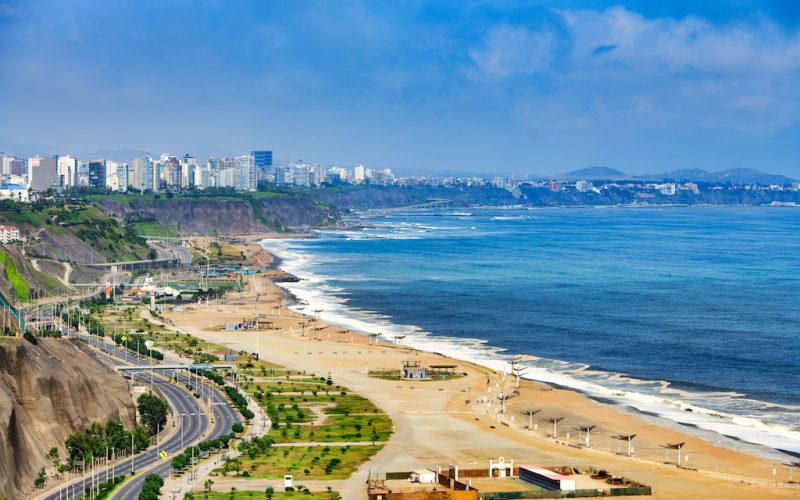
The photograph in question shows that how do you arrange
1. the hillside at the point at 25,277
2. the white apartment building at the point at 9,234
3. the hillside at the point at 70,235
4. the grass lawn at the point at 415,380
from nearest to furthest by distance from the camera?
1. the grass lawn at the point at 415,380
2. the hillside at the point at 25,277
3. the white apartment building at the point at 9,234
4. the hillside at the point at 70,235

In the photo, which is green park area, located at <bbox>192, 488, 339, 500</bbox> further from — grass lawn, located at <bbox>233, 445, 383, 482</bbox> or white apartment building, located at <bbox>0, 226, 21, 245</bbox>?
white apartment building, located at <bbox>0, 226, 21, 245</bbox>

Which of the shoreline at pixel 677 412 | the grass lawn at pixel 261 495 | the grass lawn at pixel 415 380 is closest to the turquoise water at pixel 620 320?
the shoreline at pixel 677 412

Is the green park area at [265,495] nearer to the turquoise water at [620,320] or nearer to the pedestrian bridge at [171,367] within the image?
the turquoise water at [620,320]

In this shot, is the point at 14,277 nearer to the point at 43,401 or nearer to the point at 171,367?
the point at 171,367

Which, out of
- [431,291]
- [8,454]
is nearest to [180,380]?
[8,454]

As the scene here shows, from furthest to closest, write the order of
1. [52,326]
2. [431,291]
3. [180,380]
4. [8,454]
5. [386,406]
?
[431,291] < [52,326] < [180,380] < [386,406] < [8,454]

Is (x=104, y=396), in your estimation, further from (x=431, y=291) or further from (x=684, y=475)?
(x=431, y=291)
